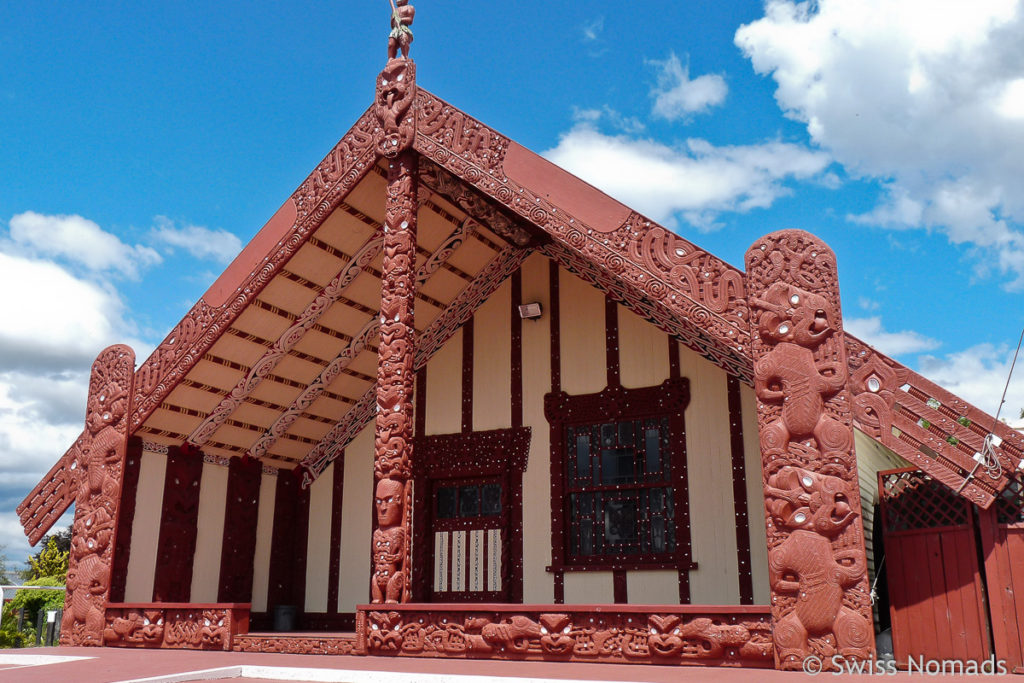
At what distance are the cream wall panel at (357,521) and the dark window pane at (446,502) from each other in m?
0.99

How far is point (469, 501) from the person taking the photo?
32.2 feet

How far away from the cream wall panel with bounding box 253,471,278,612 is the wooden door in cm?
217

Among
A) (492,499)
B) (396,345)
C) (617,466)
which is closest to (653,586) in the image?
(617,466)

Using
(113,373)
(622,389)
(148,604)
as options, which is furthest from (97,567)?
(622,389)

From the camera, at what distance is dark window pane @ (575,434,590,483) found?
9156mm

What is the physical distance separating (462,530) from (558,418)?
5.57 ft

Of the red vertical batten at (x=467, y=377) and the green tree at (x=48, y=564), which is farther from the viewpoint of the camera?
the green tree at (x=48, y=564)

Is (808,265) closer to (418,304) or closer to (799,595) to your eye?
(799,595)

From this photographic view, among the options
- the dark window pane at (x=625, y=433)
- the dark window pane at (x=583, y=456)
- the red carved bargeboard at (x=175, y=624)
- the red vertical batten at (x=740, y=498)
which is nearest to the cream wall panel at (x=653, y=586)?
the red vertical batten at (x=740, y=498)

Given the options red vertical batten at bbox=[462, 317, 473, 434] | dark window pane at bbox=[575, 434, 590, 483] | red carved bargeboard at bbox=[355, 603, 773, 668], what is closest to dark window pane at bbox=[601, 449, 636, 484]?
dark window pane at bbox=[575, 434, 590, 483]

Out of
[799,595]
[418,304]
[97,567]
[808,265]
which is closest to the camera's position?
[799,595]

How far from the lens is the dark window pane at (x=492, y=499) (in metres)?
9.62

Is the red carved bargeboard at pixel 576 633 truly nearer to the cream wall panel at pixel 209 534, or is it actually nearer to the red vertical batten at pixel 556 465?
the red vertical batten at pixel 556 465

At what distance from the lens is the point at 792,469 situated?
552cm
